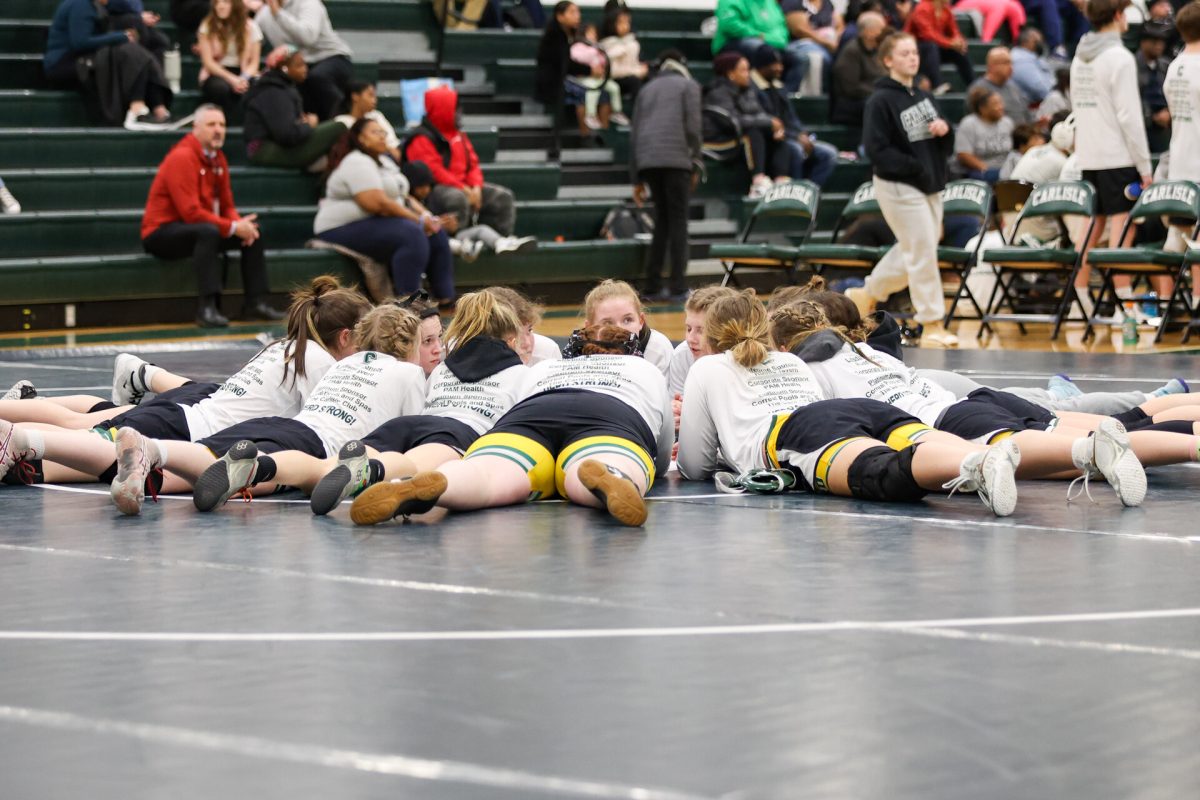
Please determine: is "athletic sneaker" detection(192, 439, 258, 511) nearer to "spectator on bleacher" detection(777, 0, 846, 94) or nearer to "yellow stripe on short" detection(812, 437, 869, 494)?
"yellow stripe on short" detection(812, 437, 869, 494)

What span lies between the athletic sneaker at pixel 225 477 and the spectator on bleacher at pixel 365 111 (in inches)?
277

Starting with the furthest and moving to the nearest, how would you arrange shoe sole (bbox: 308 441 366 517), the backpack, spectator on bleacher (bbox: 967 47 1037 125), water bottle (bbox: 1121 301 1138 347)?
Answer: 1. spectator on bleacher (bbox: 967 47 1037 125)
2. the backpack
3. water bottle (bbox: 1121 301 1138 347)
4. shoe sole (bbox: 308 441 366 517)

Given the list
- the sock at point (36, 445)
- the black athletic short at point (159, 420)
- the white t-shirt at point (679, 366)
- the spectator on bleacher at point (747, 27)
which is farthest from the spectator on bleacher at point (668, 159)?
the sock at point (36, 445)

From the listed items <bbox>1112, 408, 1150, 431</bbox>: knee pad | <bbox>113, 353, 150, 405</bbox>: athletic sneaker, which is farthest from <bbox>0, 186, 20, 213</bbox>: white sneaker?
<bbox>1112, 408, 1150, 431</bbox>: knee pad

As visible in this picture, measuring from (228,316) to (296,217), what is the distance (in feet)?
3.28

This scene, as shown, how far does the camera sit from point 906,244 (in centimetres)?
1054

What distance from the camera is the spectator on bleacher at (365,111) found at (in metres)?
11.9

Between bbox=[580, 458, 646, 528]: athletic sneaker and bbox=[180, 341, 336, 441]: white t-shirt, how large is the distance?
54.4 inches

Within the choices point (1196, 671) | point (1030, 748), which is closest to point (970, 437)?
point (1196, 671)

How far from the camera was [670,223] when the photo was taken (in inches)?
516

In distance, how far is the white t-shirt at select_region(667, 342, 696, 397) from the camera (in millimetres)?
6207

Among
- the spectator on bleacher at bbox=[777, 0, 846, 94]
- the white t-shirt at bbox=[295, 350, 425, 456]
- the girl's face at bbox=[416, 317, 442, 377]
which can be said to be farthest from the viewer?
the spectator on bleacher at bbox=[777, 0, 846, 94]

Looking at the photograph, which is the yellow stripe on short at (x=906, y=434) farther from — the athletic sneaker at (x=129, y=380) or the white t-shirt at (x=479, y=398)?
the athletic sneaker at (x=129, y=380)

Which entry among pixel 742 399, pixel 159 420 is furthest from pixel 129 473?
pixel 742 399
